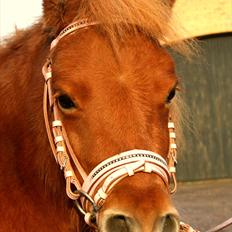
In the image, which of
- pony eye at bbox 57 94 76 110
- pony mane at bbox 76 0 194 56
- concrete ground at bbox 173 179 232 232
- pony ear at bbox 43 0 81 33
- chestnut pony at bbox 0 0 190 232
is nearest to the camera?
chestnut pony at bbox 0 0 190 232

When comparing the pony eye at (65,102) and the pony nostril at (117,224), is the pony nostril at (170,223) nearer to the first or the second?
the pony nostril at (117,224)

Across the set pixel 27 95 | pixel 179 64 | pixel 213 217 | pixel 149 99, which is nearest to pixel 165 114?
pixel 149 99

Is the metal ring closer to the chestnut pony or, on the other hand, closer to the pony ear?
the chestnut pony

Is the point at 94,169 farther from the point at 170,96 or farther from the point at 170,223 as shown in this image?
the point at 170,96

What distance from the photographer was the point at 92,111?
306 cm

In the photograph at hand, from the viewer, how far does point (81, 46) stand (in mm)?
3230

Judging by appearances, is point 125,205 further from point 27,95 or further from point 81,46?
point 27,95

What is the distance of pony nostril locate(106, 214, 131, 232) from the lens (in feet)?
9.12

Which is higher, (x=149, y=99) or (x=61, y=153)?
(x=149, y=99)

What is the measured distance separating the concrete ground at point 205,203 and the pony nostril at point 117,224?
20.9 ft

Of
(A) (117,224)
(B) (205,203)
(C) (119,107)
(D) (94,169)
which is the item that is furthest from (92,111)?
(B) (205,203)

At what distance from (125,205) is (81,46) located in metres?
0.96

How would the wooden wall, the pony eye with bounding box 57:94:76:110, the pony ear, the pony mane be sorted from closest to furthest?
the pony eye with bounding box 57:94:76:110
the pony mane
the pony ear
the wooden wall

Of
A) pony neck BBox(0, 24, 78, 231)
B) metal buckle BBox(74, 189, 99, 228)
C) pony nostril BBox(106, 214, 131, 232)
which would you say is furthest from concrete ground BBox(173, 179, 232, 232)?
pony nostril BBox(106, 214, 131, 232)
